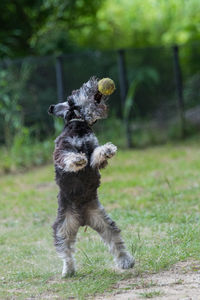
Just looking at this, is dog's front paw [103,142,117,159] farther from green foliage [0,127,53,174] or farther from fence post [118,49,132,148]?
fence post [118,49,132,148]

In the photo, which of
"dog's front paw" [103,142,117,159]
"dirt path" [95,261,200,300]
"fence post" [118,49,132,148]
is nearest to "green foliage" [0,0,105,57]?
"fence post" [118,49,132,148]

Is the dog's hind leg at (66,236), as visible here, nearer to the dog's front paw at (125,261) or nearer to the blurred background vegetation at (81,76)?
the dog's front paw at (125,261)

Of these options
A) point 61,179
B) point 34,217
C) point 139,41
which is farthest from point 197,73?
point 61,179

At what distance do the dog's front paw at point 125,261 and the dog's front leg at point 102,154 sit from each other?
0.96m

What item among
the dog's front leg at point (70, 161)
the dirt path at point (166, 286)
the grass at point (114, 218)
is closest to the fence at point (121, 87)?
the grass at point (114, 218)

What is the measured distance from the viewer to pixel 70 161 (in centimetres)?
491

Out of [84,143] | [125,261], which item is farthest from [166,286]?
[84,143]

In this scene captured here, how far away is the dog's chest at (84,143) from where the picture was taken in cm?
529

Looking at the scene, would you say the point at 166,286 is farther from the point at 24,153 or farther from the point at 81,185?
the point at 24,153

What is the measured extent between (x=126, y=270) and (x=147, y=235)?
1.48 meters

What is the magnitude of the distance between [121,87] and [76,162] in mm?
9886

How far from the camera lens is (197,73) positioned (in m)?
15.7

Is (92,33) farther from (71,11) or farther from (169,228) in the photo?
(169,228)

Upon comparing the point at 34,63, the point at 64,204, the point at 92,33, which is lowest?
the point at 64,204
